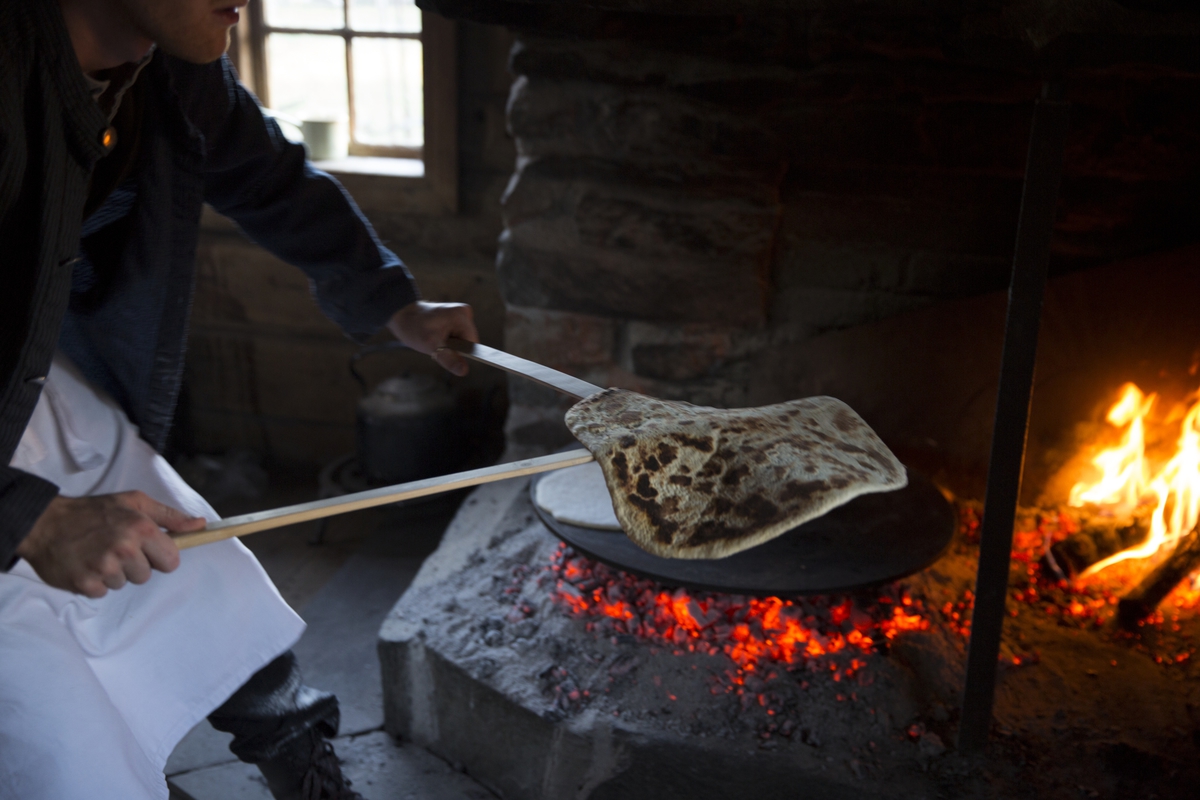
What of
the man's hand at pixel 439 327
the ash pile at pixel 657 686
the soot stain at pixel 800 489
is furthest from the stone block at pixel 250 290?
the soot stain at pixel 800 489

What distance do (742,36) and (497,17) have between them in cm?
54

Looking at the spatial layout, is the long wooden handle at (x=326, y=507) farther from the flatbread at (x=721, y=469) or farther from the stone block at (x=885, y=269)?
the stone block at (x=885, y=269)

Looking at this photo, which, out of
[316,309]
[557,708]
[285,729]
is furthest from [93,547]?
[316,309]

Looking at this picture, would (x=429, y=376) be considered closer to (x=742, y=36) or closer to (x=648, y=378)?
(x=648, y=378)

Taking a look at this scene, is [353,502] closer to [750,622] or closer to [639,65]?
[750,622]

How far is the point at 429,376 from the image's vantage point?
117 inches

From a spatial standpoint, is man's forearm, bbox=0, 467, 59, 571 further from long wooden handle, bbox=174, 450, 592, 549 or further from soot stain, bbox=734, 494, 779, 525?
soot stain, bbox=734, 494, 779, 525

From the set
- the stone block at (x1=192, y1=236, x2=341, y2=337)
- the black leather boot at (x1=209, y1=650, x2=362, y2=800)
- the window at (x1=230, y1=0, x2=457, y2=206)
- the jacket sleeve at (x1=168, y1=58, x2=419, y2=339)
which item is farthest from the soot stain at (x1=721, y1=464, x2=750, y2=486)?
the stone block at (x1=192, y1=236, x2=341, y2=337)

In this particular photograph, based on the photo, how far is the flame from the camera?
192cm

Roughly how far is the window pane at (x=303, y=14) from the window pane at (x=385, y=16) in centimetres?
6

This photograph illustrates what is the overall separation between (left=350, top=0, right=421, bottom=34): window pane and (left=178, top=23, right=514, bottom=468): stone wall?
309 millimetres

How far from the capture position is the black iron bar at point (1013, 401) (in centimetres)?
127

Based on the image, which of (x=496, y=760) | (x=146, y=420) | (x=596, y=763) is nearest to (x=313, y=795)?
(x=496, y=760)

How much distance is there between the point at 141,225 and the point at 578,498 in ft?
2.89
